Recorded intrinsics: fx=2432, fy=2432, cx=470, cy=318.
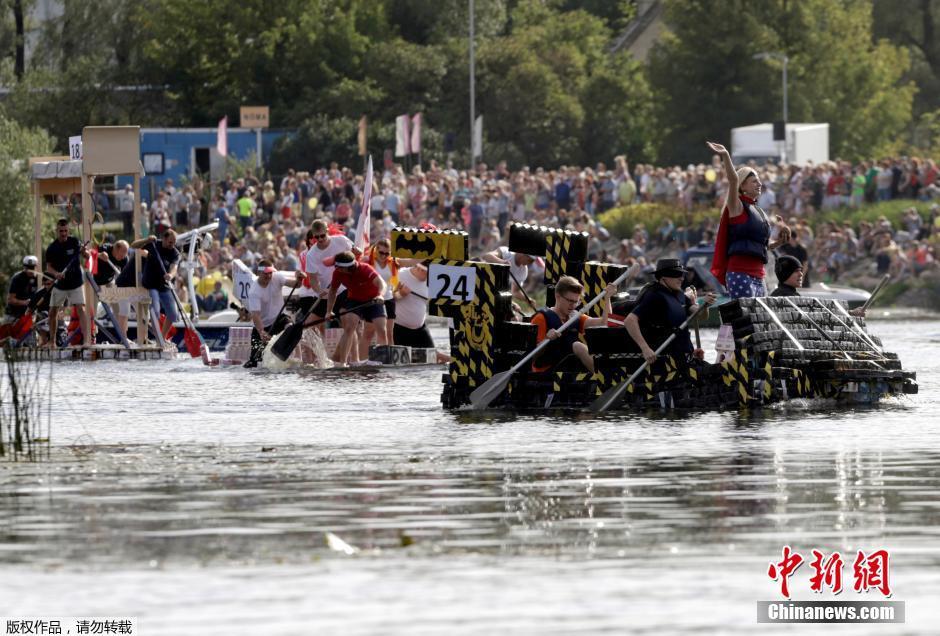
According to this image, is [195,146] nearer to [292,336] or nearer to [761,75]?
[761,75]

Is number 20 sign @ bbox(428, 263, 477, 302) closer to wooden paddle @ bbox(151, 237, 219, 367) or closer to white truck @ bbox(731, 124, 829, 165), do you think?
wooden paddle @ bbox(151, 237, 219, 367)

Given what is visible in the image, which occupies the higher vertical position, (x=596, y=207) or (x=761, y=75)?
(x=761, y=75)

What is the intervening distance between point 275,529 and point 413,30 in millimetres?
70272

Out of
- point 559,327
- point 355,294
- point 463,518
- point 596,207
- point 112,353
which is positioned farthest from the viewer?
point 596,207

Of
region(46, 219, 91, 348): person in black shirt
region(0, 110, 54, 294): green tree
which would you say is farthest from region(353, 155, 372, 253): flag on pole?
region(0, 110, 54, 294): green tree

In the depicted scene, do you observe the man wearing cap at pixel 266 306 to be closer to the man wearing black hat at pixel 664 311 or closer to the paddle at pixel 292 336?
the paddle at pixel 292 336

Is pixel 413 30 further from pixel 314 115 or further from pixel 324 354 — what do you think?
pixel 324 354

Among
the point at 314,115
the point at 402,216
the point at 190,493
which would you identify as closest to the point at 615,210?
the point at 402,216

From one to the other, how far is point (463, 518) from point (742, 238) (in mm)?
7928

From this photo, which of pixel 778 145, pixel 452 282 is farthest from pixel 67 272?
pixel 778 145

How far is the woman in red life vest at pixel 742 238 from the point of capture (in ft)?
65.1

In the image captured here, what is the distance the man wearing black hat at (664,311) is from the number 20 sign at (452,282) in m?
1.48

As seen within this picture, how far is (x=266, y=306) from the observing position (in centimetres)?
2914

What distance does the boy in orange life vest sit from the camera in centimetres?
2025
